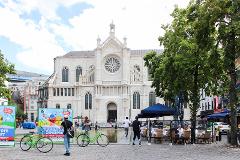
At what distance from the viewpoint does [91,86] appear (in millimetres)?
110750

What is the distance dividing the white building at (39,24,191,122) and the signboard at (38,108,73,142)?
7800 cm

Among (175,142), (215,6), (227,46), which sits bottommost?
(175,142)

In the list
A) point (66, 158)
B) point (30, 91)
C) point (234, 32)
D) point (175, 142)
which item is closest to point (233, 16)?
point (234, 32)

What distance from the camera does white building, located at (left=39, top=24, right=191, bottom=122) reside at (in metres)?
109

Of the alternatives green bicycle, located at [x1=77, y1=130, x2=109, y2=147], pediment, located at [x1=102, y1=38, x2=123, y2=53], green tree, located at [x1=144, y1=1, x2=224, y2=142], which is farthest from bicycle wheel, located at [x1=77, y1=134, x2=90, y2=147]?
pediment, located at [x1=102, y1=38, x2=123, y2=53]

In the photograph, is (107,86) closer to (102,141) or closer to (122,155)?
(102,141)

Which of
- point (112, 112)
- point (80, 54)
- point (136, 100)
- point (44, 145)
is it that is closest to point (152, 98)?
point (136, 100)

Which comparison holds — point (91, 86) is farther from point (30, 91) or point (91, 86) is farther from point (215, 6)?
point (215, 6)

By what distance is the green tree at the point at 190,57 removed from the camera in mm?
28922

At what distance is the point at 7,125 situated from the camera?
25703 millimetres

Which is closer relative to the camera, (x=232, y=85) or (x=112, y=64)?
(x=232, y=85)

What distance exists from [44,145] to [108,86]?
86.0m

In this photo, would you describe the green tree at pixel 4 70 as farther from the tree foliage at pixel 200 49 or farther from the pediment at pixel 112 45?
the pediment at pixel 112 45

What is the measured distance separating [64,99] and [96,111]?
850cm
